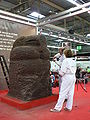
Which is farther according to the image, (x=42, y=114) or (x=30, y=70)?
(x=30, y=70)

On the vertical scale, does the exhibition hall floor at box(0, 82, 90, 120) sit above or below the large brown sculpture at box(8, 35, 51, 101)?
below

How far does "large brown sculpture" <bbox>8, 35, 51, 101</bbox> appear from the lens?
3969 millimetres

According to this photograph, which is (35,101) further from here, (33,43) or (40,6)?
(40,6)

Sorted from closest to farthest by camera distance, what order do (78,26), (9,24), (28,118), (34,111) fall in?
1. (28,118)
2. (34,111)
3. (9,24)
4. (78,26)

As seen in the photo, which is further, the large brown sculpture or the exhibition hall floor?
the large brown sculpture

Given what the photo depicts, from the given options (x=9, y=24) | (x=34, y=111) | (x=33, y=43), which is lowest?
(x=34, y=111)

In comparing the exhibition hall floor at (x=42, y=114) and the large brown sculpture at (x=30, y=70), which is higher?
the large brown sculpture at (x=30, y=70)

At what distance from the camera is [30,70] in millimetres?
4043

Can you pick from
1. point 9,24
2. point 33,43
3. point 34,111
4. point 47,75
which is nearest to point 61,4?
point 9,24

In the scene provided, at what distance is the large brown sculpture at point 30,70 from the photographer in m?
3.97

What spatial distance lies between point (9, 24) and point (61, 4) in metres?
2.74

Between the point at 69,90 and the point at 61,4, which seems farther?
the point at 61,4

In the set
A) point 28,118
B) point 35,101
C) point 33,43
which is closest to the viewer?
point 28,118

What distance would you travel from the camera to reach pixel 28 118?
299 centimetres
